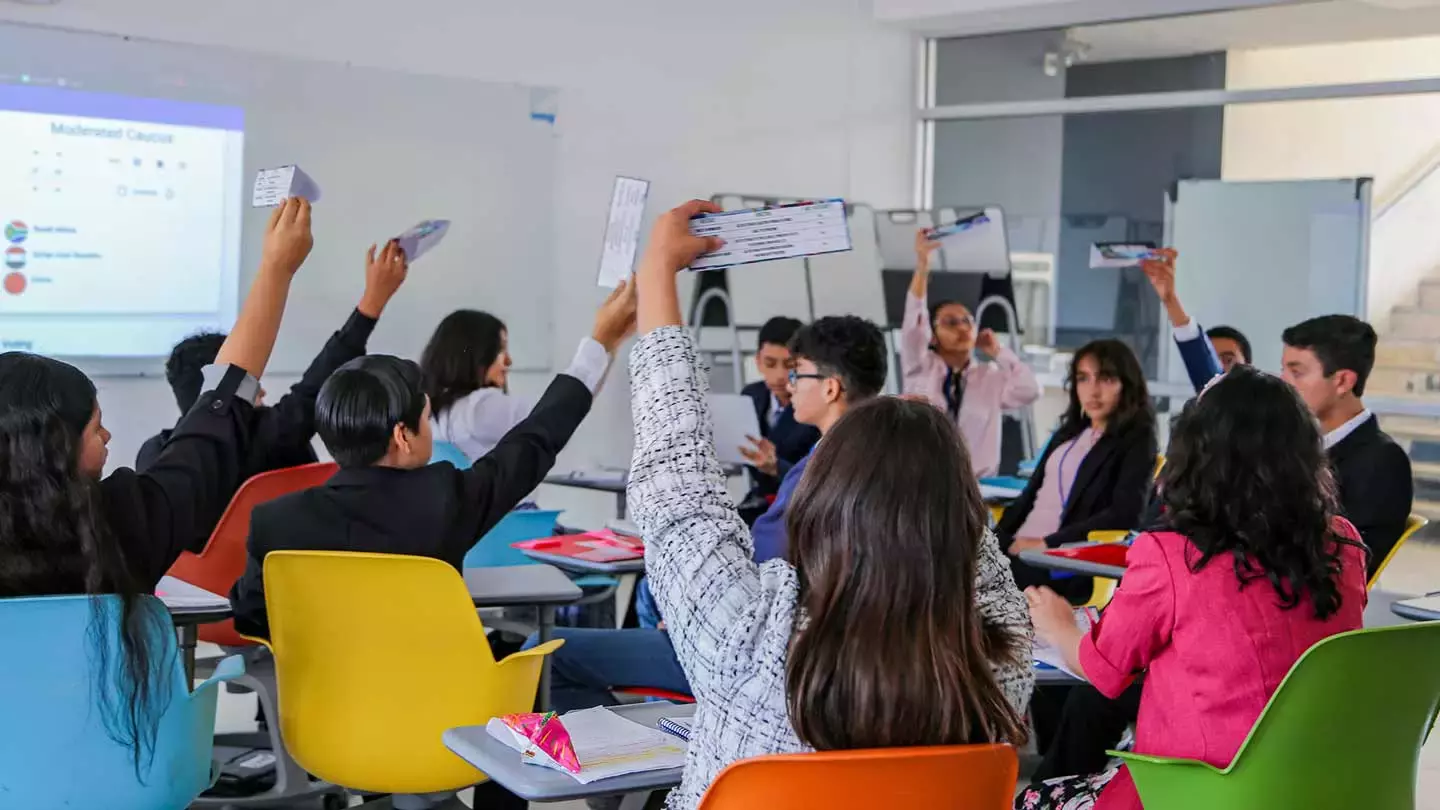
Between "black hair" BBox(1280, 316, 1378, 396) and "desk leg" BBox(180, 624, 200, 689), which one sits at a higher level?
"black hair" BBox(1280, 316, 1378, 396)

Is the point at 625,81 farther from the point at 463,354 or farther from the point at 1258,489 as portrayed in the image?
the point at 1258,489

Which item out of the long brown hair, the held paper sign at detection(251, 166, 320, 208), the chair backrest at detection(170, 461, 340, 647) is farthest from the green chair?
the chair backrest at detection(170, 461, 340, 647)

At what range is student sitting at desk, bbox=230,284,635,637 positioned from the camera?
111 inches

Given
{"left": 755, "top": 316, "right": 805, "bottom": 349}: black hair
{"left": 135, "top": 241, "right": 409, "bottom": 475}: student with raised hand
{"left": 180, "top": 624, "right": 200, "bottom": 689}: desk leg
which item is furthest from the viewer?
{"left": 755, "top": 316, "right": 805, "bottom": 349}: black hair

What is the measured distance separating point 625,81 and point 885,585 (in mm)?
5985

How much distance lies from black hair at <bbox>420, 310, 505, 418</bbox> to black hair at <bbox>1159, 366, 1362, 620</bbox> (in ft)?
8.92

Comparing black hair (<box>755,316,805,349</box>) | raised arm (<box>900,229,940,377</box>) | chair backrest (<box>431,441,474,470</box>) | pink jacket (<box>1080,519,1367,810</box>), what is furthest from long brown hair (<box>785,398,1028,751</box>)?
raised arm (<box>900,229,940,377</box>)

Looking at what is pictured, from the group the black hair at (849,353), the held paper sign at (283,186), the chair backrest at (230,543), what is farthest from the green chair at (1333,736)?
the chair backrest at (230,543)

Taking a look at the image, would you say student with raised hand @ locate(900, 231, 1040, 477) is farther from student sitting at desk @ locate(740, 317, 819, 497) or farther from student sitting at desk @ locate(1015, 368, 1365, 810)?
student sitting at desk @ locate(1015, 368, 1365, 810)

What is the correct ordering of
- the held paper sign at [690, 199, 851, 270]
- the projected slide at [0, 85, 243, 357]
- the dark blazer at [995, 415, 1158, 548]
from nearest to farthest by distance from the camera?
the held paper sign at [690, 199, 851, 270] < the dark blazer at [995, 415, 1158, 548] < the projected slide at [0, 85, 243, 357]

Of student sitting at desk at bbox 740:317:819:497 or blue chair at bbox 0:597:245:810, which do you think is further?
student sitting at desk at bbox 740:317:819:497

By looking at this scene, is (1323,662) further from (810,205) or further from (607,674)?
(607,674)

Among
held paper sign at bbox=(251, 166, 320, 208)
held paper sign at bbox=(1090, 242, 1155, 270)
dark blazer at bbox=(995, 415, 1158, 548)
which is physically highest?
held paper sign at bbox=(1090, 242, 1155, 270)

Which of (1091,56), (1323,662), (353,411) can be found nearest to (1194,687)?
(1323,662)
